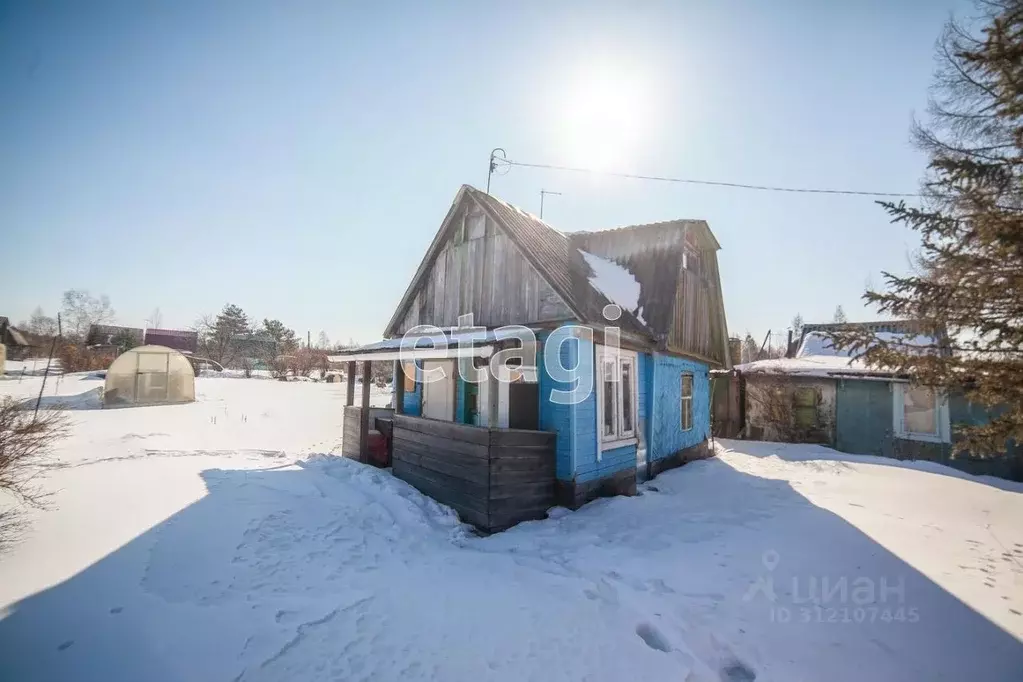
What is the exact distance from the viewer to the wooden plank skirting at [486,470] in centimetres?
653

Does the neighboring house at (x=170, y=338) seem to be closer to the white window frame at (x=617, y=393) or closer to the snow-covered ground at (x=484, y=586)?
the snow-covered ground at (x=484, y=586)

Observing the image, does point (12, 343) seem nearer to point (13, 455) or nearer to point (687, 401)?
point (13, 455)

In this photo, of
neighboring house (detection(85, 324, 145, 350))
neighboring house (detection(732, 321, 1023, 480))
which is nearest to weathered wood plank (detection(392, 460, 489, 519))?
neighboring house (detection(732, 321, 1023, 480))

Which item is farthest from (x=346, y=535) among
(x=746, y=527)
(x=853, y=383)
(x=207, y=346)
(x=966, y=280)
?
(x=207, y=346)

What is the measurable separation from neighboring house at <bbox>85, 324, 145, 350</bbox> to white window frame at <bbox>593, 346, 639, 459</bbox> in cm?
5353

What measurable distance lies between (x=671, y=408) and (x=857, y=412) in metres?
8.98

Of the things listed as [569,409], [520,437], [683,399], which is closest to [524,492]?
[520,437]

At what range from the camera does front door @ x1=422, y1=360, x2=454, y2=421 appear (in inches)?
382

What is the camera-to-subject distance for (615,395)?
29.1ft

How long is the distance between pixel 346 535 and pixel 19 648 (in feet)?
10.1

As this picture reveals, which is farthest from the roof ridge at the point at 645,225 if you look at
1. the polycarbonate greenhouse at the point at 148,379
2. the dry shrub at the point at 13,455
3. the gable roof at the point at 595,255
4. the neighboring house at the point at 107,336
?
the neighboring house at the point at 107,336

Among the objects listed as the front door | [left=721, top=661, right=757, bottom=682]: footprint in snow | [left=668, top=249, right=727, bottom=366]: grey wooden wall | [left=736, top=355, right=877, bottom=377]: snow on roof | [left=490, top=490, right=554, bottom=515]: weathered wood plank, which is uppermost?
[left=668, top=249, right=727, bottom=366]: grey wooden wall

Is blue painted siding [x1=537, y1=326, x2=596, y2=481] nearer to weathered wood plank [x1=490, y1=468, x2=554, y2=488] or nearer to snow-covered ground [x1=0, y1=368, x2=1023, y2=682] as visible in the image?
weathered wood plank [x1=490, y1=468, x2=554, y2=488]

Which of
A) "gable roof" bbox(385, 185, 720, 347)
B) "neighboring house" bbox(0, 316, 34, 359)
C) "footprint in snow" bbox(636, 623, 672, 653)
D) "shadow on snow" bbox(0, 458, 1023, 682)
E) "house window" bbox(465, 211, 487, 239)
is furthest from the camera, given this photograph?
"neighboring house" bbox(0, 316, 34, 359)
